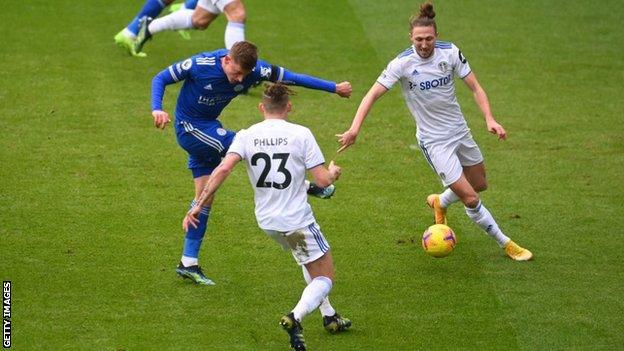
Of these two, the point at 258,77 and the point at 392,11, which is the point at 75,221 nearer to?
the point at 258,77

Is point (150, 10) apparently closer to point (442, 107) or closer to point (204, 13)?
point (204, 13)

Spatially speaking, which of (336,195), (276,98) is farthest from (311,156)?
(336,195)

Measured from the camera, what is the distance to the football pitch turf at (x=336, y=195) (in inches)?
396

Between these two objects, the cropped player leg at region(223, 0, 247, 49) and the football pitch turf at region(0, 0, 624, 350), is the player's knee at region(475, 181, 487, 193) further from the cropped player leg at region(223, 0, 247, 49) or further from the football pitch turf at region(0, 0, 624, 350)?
the cropped player leg at region(223, 0, 247, 49)

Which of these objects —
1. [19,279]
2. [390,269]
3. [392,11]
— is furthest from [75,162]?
[392,11]

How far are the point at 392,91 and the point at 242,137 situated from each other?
7.56 m

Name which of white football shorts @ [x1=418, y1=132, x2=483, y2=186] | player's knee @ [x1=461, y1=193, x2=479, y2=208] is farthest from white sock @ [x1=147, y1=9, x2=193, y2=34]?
player's knee @ [x1=461, y1=193, x2=479, y2=208]

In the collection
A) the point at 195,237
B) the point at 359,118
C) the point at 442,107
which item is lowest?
the point at 195,237

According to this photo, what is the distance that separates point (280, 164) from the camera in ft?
30.8

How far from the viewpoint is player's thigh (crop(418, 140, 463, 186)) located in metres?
11.4

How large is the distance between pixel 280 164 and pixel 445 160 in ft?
8.44

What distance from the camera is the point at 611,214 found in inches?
507

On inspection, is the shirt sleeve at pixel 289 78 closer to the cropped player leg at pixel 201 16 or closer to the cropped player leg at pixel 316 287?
the cropped player leg at pixel 316 287

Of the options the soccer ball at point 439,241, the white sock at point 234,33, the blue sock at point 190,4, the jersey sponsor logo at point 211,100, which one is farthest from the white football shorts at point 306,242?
the blue sock at point 190,4
